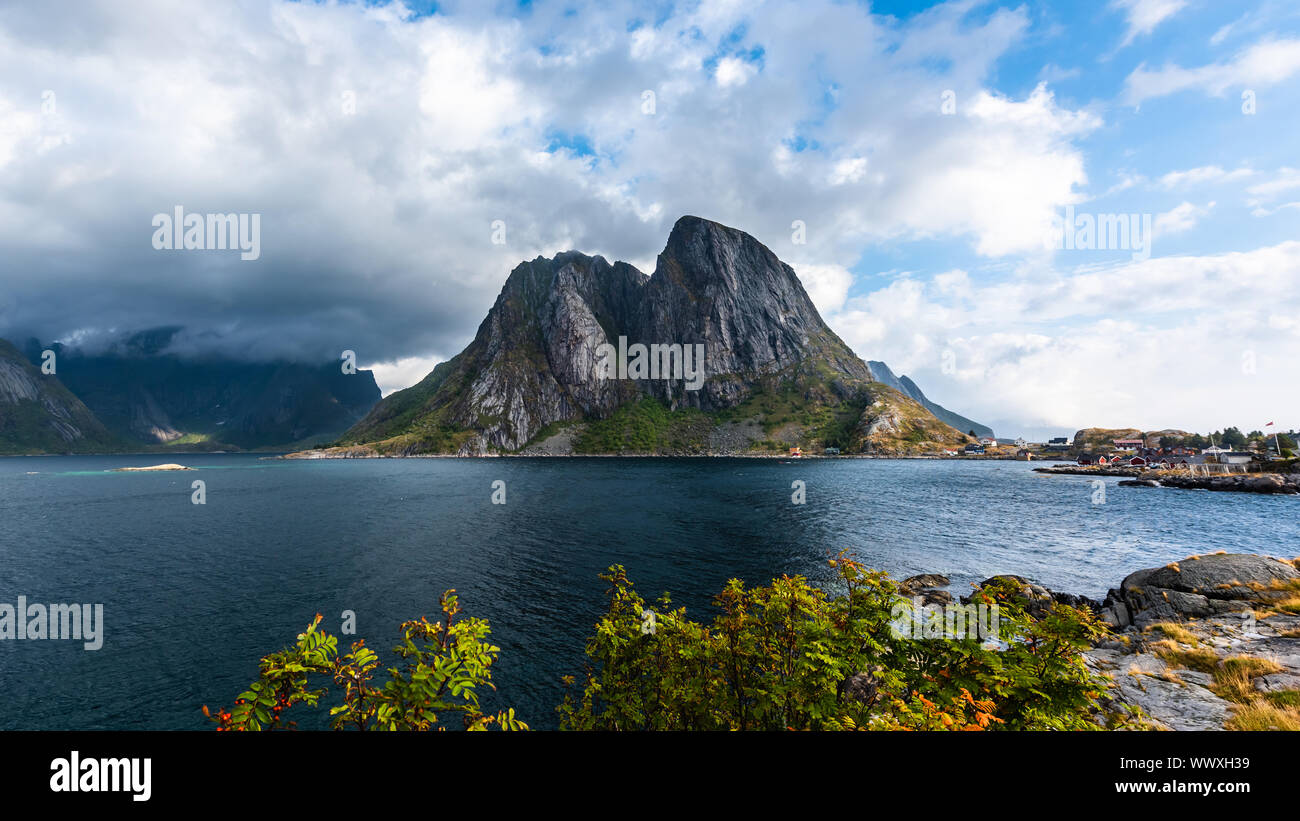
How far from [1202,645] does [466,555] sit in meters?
59.7

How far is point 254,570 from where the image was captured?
5012 cm

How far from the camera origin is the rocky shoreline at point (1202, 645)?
1772 cm

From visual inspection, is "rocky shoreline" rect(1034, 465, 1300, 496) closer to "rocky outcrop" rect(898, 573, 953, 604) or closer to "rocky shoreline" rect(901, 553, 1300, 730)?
"rocky shoreline" rect(901, 553, 1300, 730)

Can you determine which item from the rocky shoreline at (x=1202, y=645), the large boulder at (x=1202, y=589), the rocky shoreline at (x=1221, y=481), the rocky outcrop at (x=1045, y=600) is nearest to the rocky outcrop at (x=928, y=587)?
the rocky shoreline at (x=1202, y=645)

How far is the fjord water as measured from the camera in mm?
29875

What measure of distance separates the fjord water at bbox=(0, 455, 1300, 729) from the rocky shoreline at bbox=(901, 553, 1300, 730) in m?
11.5

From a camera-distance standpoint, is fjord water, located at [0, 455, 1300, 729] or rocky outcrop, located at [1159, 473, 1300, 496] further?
rocky outcrop, located at [1159, 473, 1300, 496]

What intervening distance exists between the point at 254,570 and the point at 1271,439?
277 m

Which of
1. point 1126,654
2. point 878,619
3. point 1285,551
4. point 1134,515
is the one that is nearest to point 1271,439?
point 1134,515

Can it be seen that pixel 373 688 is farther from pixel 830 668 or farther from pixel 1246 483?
pixel 1246 483

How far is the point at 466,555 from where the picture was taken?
188 ft

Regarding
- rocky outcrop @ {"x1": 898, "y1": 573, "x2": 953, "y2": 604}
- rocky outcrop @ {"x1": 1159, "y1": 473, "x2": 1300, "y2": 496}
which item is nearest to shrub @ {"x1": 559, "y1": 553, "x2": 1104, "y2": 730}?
rocky outcrop @ {"x1": 898, "y1": 573, "x2": 953, "y2": 604}

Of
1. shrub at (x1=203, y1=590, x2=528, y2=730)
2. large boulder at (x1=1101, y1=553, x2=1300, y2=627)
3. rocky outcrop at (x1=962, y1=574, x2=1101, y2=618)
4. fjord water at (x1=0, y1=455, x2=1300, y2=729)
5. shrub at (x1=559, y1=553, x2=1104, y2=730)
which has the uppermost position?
shrub at (x1=203, y1=590, x2=528, y2=730)

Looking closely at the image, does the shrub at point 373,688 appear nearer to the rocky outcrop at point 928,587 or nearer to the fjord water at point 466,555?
the fjord water at point 466,555
